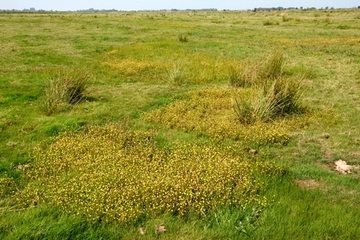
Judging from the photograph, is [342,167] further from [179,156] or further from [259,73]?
[259,73]

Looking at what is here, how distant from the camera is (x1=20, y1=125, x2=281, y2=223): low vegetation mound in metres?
5.23

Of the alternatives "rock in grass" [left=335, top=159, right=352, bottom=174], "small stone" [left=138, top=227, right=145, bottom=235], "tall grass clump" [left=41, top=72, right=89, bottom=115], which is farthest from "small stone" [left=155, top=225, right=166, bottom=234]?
"tall grass clump" [left=41, top=72, right=89, bottom=115]

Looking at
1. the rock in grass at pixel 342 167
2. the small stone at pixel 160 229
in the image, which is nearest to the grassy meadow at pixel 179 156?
the small stone at pixel 160 229

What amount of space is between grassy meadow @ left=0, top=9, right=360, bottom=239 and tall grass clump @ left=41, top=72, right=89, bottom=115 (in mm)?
45

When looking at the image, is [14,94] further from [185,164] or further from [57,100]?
[185,164]

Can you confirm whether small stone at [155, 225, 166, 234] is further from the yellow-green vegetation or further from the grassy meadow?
the yellow-green vegetation

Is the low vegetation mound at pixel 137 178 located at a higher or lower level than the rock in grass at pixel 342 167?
higher

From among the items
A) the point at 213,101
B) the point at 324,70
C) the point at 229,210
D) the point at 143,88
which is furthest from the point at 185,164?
the point at 324,70

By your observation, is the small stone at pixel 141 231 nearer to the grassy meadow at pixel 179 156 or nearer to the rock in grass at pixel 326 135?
the grassy meadow at pixel 179 156

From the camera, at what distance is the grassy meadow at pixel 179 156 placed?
4.95 metres

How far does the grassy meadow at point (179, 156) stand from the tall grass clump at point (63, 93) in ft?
0.15

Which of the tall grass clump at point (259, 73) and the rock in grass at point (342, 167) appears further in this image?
the tall grass clump at point (259, 73)

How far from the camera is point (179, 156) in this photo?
6.86 metres

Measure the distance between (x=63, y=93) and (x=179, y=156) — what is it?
5.00 meters
